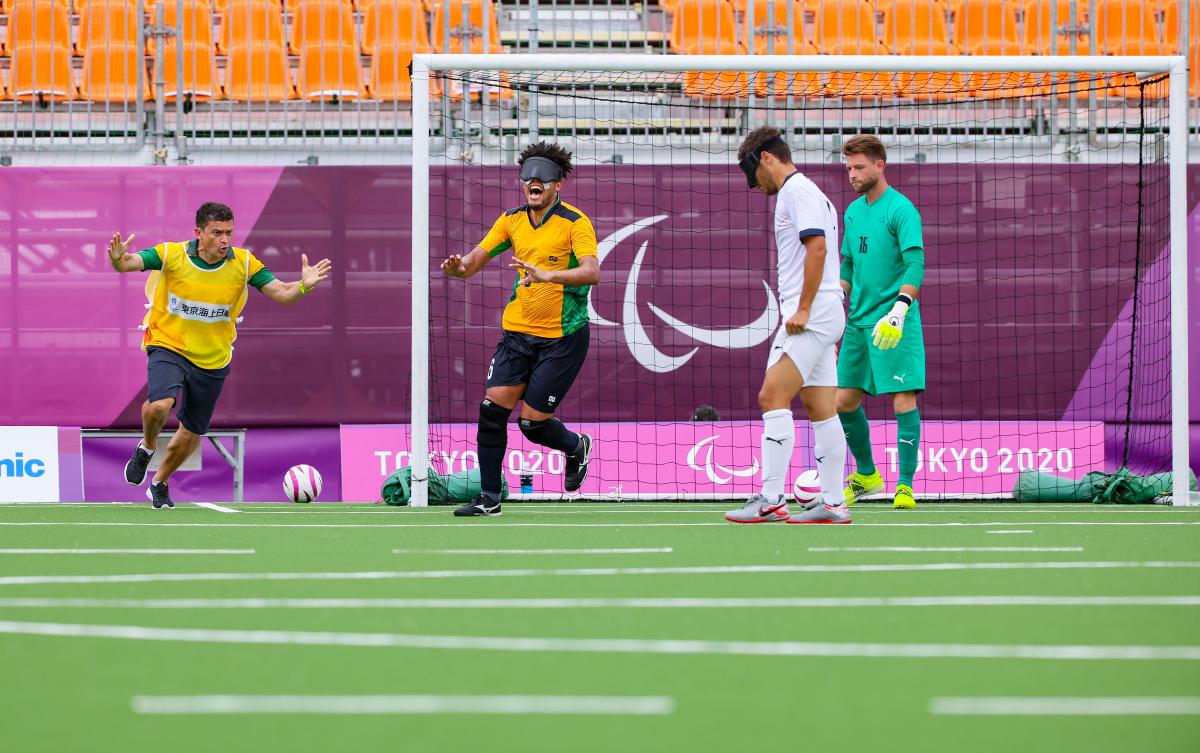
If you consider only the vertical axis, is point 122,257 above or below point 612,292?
above

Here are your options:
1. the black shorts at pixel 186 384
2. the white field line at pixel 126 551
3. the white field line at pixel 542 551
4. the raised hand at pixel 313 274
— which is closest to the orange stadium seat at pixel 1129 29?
the raised hand at pixel 313 274

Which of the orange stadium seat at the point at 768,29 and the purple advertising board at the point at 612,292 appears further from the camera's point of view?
the orange stadium seat at the point at 768,29

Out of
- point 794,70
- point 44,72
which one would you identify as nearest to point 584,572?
point 794,70

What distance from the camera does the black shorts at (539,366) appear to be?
780 cm

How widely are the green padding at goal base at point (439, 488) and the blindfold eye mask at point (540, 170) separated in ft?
7.98

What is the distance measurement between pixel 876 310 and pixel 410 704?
612 cm

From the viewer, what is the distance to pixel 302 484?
33.7ft

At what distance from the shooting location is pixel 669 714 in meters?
2.85

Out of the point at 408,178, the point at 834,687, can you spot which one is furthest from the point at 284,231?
the point at 834,687

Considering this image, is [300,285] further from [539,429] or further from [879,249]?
[879,249]

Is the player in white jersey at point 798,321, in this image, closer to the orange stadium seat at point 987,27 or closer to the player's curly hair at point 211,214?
the player's curly hair at point 211,214

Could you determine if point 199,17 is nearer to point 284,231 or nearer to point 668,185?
point 284,231

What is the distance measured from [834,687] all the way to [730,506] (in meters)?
6.19

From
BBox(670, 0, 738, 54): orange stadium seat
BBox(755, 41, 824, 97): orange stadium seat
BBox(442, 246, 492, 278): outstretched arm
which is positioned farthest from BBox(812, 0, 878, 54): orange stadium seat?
BBox(442, 246, 492, 278): outstretched arm
